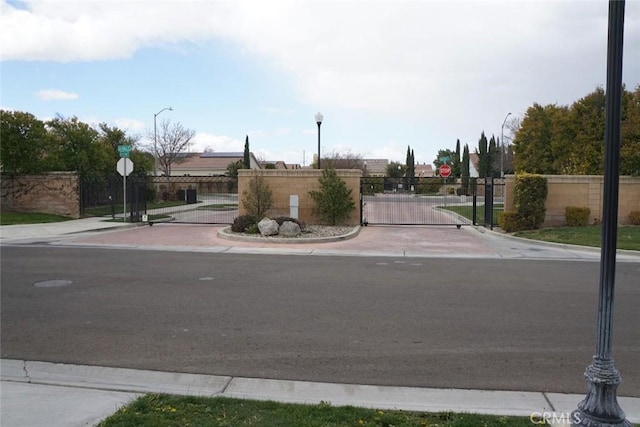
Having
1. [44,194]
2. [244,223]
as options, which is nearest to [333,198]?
[244,223]

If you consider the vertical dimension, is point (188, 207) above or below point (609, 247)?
below

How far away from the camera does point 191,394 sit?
14.9 ft

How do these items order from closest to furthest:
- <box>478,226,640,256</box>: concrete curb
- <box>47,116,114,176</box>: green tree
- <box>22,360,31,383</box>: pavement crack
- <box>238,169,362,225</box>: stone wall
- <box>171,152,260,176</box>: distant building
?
1. <box>22,360,31,383</box>: pavement crack
2. <box>478,226,640,256</box>: concrete curb
3. <box>238,169,362,225</box>: stone wall
4. <box>47,116,114,176</box>: green tree
5. <box>171,152,260,176</box>: distant building

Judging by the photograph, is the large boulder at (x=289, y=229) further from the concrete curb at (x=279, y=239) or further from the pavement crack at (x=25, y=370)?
the pavement crack at (x=25, y=370)

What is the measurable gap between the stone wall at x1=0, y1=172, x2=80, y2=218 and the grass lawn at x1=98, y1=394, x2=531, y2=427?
79.0 feet

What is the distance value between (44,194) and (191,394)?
24.9 meters

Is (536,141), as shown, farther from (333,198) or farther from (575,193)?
(333,198)

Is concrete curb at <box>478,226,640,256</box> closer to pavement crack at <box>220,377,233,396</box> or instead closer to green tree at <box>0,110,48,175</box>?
pavement crack at <box>220,377,233,396</box>

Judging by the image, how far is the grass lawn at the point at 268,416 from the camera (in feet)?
12.5

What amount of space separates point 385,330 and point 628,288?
5.85m

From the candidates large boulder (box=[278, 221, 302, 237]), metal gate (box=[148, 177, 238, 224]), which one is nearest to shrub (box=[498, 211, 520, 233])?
large boulder (box=[278, 221, 302, 237])

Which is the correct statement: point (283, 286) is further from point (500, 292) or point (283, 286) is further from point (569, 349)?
point (569, 349)

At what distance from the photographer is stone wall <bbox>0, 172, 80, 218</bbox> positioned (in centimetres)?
2544

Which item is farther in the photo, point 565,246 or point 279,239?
point 279,239
